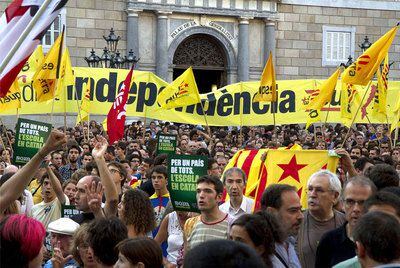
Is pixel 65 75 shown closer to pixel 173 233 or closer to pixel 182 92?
pixel 182 92

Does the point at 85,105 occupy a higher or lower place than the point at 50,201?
higher

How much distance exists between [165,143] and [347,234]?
327 inches

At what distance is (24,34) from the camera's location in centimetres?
640

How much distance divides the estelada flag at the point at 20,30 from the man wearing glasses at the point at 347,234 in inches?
89.9

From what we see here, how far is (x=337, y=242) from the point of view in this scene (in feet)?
21.1

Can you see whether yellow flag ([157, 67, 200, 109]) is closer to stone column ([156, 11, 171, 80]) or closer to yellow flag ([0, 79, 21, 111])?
yellow flag ([0, 79, 21, 111])

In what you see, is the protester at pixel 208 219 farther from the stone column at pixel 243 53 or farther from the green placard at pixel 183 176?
the stone column at pixel 243 53

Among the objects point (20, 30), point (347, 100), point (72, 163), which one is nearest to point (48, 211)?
point (20, 30)

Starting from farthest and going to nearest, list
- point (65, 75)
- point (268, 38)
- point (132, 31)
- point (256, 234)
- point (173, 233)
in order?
point (268, 38) → point (132, 31) → point (65, 75) → point (173, 233) → point (256, 234)

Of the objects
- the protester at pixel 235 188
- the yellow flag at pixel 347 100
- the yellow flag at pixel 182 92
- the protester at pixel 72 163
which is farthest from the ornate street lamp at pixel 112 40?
the protester at pixel 235 188

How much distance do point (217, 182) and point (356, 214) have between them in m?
1.57

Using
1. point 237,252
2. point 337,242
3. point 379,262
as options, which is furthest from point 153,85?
point 237,252

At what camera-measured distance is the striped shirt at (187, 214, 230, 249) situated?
7.35 m

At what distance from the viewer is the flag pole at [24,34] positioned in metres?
6.24
